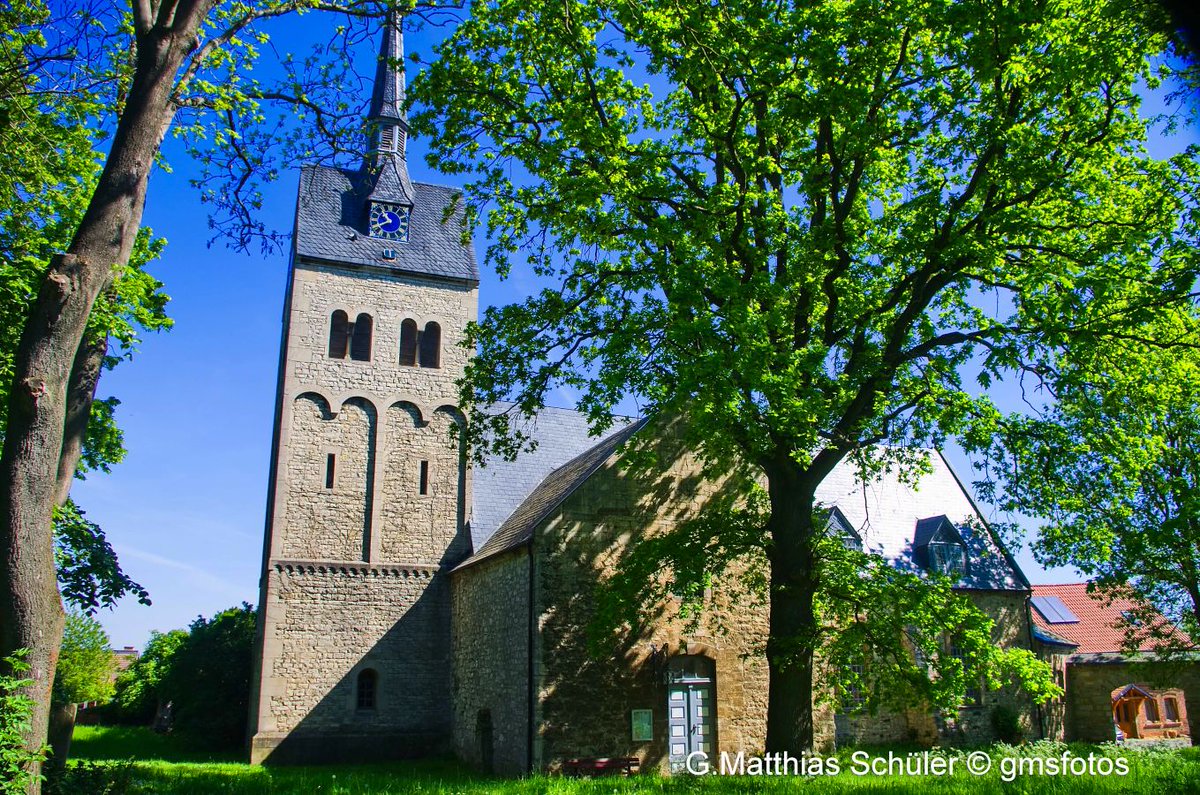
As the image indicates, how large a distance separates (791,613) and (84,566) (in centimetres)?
1360

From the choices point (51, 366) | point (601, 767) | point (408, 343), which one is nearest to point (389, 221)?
point (408, 343)

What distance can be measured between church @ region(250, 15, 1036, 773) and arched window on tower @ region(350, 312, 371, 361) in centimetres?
6

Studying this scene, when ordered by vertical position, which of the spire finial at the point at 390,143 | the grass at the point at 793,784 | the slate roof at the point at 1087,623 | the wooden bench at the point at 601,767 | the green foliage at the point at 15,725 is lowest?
the wooden bench at the point at 601,767

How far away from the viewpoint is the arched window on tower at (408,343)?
2592 centimetres

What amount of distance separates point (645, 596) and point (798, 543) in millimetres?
3060

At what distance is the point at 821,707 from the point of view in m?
18.8

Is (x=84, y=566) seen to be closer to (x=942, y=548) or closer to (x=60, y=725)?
(x=60, y=725)

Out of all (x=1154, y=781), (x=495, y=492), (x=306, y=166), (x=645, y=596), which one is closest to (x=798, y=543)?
(x=645, y=596)

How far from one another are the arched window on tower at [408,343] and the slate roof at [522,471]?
3.26 m

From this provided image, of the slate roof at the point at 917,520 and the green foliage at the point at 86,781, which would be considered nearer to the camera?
the green foliage at the point at 86,781

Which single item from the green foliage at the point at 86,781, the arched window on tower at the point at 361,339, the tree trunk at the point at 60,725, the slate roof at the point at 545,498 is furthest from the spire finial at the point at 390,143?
the green foliage at the point at 86,781

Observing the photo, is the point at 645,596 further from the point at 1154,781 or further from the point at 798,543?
the point at 1154,781

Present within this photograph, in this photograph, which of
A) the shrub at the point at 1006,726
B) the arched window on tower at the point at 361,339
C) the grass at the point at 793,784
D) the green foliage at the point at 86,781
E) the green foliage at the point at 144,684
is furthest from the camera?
the green foliage at the point at 144,684

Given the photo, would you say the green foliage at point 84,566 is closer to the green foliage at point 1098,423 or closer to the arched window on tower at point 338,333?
the arched window on tower at point 338,333
